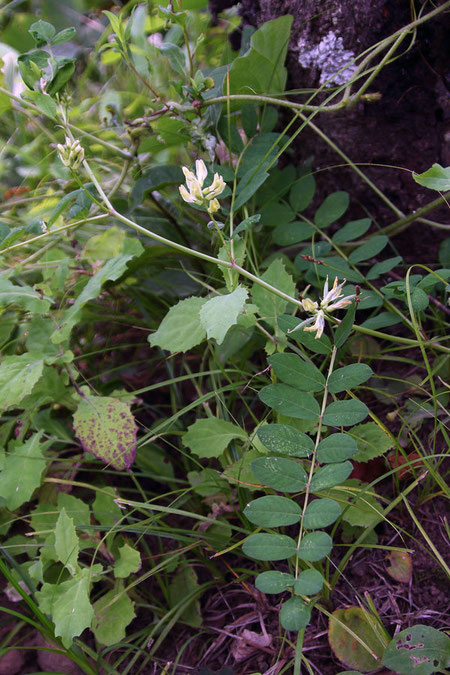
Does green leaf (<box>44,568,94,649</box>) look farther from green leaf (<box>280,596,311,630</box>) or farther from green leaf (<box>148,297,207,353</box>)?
green leaf (<box>148,297,207,353</box>)

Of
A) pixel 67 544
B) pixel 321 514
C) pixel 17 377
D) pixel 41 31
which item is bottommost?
pixel 67 544

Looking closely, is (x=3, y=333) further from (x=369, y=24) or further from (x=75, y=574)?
(x=369, y=24)

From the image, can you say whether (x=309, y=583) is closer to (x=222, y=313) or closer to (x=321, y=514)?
(x=321, y=514)

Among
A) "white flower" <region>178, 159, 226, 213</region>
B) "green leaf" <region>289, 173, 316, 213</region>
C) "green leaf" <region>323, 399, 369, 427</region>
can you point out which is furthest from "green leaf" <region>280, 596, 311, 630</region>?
"green leaf" <region>289, 173, 316, 213</region>

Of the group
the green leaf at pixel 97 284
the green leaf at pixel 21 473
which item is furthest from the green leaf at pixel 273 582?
the green leaf at pixel 97 284

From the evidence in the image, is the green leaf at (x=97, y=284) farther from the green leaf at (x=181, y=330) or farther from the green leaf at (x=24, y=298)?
the green leaf at (x=181, y=330)

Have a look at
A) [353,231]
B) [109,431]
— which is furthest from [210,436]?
[353,231]
